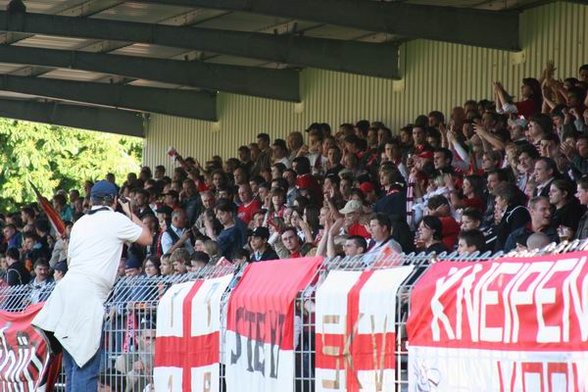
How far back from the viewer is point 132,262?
62.2ft

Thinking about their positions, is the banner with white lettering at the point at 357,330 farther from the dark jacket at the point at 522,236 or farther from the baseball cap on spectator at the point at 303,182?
the baseball cap on spectator at the point at 303,182

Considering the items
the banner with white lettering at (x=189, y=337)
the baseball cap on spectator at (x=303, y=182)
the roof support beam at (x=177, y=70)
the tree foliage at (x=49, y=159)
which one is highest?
the roof support beam at (x=177, y=70)

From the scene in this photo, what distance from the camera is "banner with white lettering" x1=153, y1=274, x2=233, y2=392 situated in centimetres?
986

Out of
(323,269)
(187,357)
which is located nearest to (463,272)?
(323,269)

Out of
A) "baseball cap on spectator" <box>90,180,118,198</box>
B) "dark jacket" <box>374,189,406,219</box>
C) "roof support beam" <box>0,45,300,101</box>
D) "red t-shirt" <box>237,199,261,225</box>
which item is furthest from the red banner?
"roof support beam" <box>0,45,300,101</box>

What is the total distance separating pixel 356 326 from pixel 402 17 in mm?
12838

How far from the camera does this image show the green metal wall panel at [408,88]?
20.6 m

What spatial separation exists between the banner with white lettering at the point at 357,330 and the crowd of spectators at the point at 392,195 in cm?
242

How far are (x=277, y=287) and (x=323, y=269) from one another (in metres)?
0.43

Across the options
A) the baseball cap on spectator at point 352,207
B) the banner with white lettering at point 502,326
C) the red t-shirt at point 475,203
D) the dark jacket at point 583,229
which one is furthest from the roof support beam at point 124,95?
the banner with white lettering at point 502,326

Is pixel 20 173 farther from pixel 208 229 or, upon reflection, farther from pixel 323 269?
pixel 323 269

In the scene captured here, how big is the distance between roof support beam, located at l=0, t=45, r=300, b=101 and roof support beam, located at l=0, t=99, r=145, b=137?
627cm

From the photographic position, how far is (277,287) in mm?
9234

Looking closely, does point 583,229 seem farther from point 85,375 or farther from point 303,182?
point 303,182
